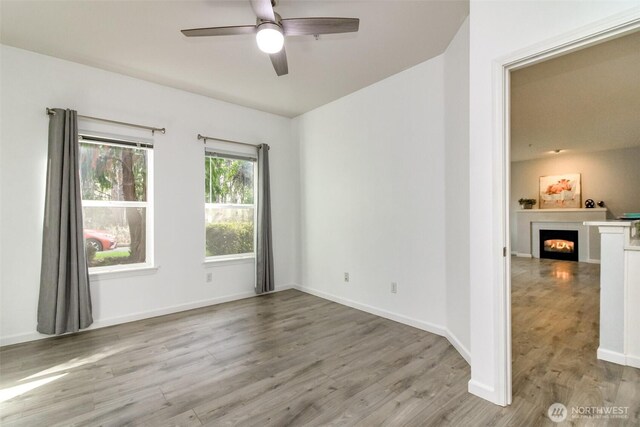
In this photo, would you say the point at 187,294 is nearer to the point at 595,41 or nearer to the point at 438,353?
the point at 438,353

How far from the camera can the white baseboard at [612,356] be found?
7.72 feet

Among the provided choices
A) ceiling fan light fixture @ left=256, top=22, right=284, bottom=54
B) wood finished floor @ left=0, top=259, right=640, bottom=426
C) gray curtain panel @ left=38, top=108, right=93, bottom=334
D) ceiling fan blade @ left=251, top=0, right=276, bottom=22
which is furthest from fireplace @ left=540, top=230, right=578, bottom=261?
gray curtain panel @ left=38, top=108, right=93, bottom=334

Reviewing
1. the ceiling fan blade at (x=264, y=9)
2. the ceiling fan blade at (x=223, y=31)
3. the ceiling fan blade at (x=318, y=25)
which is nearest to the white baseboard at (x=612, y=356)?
the ceiling fan blade at (x=318, y=25)

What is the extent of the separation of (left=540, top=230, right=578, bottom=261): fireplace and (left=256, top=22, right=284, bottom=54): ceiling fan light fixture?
8.67 metres

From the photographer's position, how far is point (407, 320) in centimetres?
329

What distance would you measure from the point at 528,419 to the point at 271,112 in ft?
14.9

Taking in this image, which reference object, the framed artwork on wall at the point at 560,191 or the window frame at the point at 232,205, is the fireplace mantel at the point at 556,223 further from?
the window frame at the point at 232,205

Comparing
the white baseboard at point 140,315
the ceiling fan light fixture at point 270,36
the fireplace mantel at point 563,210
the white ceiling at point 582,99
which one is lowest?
the white baseboard at point 140,315

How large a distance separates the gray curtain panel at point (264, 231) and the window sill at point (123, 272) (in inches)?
53.9

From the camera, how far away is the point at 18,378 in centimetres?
228

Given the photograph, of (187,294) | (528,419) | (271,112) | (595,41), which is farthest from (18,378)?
(595,41)

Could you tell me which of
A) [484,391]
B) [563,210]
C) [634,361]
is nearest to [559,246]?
[563,210]

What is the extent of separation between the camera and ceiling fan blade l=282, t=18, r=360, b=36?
195 centimetres

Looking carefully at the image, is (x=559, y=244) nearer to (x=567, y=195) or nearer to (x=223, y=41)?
(x=567, y=195)
